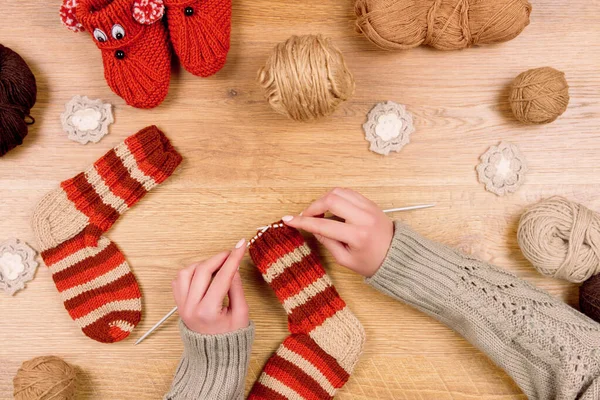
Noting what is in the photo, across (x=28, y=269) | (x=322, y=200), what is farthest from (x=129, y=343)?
(x=322, y=200)

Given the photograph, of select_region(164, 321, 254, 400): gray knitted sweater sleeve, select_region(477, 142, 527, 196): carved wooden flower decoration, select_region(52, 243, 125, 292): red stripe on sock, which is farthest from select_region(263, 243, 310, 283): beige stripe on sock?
select_region(477, 142, 527, 196): carved wooden flower decoration

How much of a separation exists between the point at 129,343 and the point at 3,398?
11.9 inches

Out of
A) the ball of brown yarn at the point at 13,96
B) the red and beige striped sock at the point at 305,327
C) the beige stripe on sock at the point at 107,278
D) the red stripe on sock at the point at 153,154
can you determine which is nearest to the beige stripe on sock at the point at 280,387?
the red and beige striped sock at the point at 305,327

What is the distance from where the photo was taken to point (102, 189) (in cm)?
111

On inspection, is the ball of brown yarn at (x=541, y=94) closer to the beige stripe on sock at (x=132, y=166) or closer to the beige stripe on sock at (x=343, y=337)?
the beige stripe on sock at (x=343, y=337)

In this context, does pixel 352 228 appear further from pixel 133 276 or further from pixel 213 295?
pixel 133 276

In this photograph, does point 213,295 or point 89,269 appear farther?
point 89,269

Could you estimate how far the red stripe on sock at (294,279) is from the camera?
1081mm

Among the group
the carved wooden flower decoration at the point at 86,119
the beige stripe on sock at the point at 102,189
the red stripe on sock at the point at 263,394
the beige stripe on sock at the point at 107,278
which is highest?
the carved wooden flower decoration at the point at 86,119

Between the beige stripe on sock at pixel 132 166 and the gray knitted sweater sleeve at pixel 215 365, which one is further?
the beige stripe on sock at pixel 132 166

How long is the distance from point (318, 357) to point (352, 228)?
31 centimetres

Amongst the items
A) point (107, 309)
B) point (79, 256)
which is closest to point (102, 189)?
point (79, 256)

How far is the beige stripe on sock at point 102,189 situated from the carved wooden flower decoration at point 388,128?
56 centimetres

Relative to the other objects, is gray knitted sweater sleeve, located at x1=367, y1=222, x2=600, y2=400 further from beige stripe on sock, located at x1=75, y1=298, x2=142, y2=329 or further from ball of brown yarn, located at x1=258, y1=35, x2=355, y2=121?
beige stripe on sock, located at x1=75, y1=298, x2=142, y2=329
